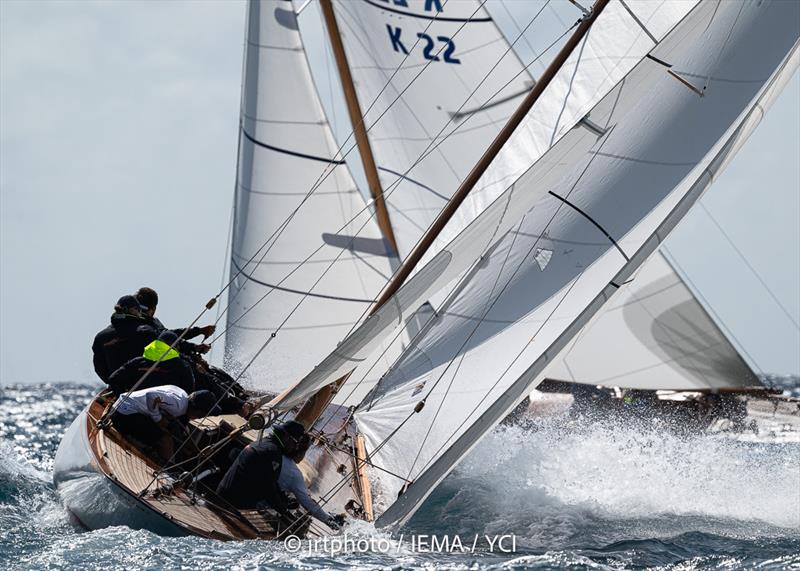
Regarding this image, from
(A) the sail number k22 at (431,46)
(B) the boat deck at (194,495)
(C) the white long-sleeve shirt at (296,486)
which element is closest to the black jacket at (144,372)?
(B) the boat deck at (194,495)

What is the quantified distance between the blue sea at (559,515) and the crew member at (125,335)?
1.26 metres

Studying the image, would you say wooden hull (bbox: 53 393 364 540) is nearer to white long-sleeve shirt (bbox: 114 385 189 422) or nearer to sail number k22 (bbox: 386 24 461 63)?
white long-sleeve shirt (bbox: 114 385 189 422)

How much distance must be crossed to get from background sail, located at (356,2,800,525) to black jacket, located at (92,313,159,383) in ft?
6.82

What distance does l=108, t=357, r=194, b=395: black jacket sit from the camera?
896cm

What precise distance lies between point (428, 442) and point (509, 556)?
89 cm

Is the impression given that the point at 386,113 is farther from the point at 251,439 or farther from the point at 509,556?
the point at 509,556

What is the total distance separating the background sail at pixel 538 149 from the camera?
301 inches

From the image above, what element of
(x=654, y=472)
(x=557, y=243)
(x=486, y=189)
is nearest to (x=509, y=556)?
(x=557, y=243)

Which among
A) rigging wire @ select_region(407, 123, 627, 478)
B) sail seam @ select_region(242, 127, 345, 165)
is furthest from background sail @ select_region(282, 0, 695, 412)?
sail seam @ select_region(242, 127, 345, 165)

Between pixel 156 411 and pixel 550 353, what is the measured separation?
2.91 m

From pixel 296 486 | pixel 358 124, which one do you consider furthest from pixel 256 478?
pixel 358 124

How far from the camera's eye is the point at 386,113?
1380 centimetres

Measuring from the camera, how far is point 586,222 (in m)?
8.01

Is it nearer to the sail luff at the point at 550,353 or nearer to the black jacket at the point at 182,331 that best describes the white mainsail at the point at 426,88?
the black jacket at the point at 182,331
